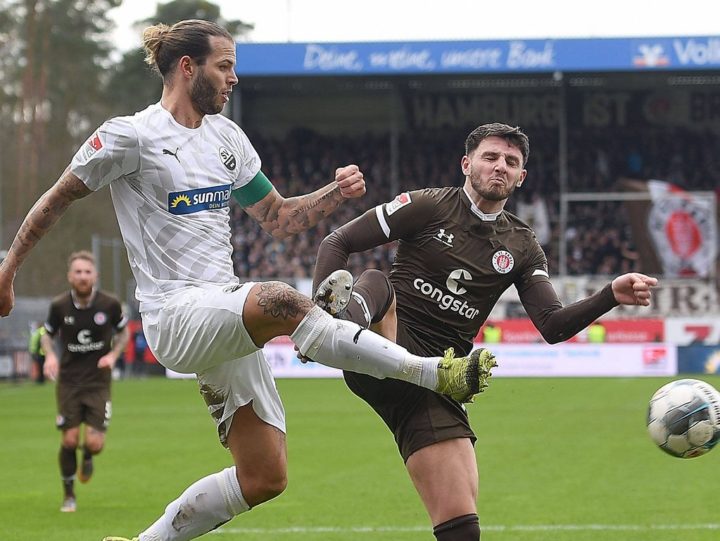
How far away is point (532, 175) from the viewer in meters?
38.8

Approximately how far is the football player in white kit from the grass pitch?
3.25 metres

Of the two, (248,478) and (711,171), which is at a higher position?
(711,171)

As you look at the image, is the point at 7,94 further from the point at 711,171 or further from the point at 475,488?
the point at 475,488

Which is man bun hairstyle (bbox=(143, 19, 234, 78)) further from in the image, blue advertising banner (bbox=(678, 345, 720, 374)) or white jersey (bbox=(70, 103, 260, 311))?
blue advertising banner (bbox=(678, 345, 720, 374))

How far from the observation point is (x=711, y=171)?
3841 centimetres

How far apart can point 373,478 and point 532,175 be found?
89.2 ft

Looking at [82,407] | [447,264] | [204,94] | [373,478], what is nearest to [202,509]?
[447,264]

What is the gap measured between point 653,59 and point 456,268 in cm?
3091

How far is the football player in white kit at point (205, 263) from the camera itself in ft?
17.2

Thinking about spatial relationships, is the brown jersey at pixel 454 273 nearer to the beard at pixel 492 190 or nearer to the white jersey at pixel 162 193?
the beard at pixel 492 190

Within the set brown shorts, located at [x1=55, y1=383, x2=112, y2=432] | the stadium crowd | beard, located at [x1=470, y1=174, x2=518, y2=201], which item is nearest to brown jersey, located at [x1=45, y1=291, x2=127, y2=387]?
brown shorts, located at [x1=55, y1=383, x2=112, y2=432]

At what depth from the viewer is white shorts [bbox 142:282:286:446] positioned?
5.38 m

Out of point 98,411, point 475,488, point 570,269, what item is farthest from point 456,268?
point 570,269

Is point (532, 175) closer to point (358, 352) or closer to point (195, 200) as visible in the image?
point (195, 200)
